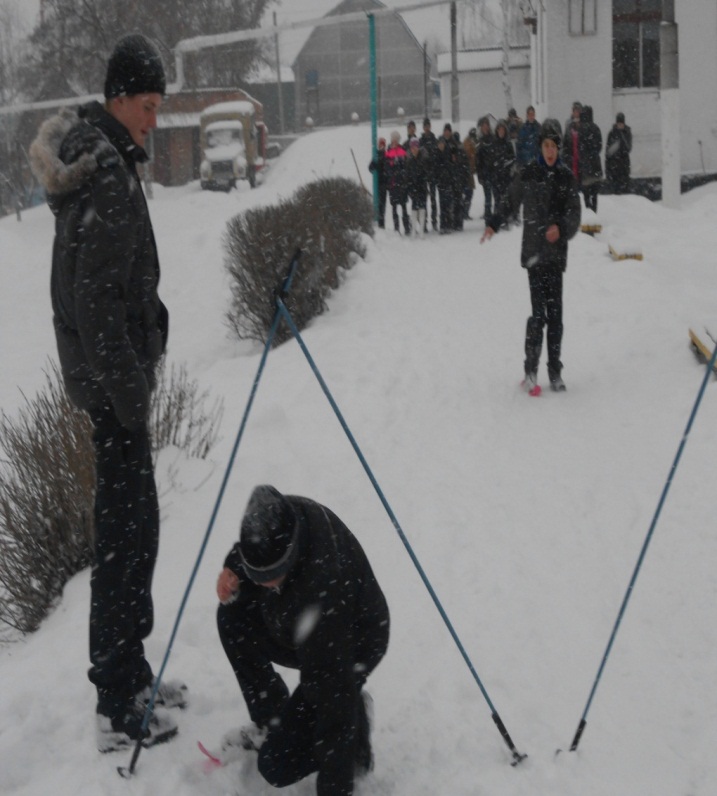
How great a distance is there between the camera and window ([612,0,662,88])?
851 inches

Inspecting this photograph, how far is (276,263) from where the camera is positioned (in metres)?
10.0

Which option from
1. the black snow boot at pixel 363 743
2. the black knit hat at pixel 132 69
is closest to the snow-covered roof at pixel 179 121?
the black knit hat at pixel 132 69

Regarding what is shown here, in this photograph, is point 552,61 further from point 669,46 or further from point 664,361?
point 664,361

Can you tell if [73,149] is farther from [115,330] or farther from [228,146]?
[228,146]

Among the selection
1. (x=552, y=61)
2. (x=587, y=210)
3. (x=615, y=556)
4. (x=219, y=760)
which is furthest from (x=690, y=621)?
(x=552, y=61)

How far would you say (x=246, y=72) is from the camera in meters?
42.4

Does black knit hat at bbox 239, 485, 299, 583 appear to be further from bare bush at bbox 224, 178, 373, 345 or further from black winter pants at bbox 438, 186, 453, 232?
black winter pants at bbox 438, 186, 453, 232

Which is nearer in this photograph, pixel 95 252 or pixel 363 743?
pixel 95 252

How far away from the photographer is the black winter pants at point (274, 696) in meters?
2.87

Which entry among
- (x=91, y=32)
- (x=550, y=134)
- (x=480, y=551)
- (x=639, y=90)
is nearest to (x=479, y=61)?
(x=91, y=32)

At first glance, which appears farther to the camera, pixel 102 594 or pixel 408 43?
pixel 408 43

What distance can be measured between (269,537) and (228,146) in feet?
108

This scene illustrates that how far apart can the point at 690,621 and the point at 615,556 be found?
2.22 feet

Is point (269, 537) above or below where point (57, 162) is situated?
below
